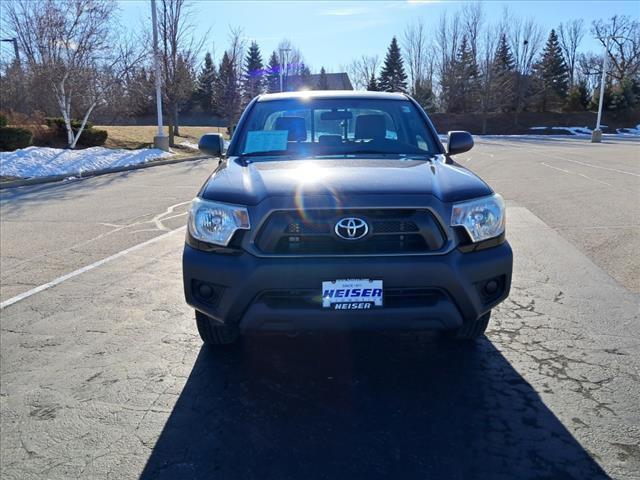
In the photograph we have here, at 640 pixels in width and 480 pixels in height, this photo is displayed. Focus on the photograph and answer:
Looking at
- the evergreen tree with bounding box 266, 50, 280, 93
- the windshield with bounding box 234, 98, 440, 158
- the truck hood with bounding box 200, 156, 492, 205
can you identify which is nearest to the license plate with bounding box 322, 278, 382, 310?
the truck hood with bounding box 200, 156, 492, 205

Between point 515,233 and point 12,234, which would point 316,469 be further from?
point 12,234

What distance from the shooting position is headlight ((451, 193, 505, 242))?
295 centimetres

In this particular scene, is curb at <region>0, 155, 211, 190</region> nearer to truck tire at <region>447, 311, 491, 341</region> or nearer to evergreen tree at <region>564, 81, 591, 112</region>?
truck tire at <region>447, 311, 491, 341</region>

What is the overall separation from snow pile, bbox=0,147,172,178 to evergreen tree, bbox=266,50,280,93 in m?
36.6

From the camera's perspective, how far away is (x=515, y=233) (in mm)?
7348

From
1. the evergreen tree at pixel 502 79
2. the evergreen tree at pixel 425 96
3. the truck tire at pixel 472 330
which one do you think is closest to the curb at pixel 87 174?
the truck tire at pixel 472 330

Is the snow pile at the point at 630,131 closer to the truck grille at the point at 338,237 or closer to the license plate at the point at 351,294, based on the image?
the truck grille at the point at 338,237

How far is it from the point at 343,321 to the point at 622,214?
763cm

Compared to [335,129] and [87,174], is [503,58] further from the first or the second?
[335,129]

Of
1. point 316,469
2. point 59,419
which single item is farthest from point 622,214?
point 59,419

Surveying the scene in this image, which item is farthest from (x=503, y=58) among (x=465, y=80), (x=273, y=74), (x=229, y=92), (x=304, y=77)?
(x=229, y=92)

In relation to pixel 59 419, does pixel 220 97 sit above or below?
above

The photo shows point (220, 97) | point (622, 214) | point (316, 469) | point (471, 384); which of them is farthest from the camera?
point (220, 97)

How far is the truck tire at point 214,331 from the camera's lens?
3.32 meters
